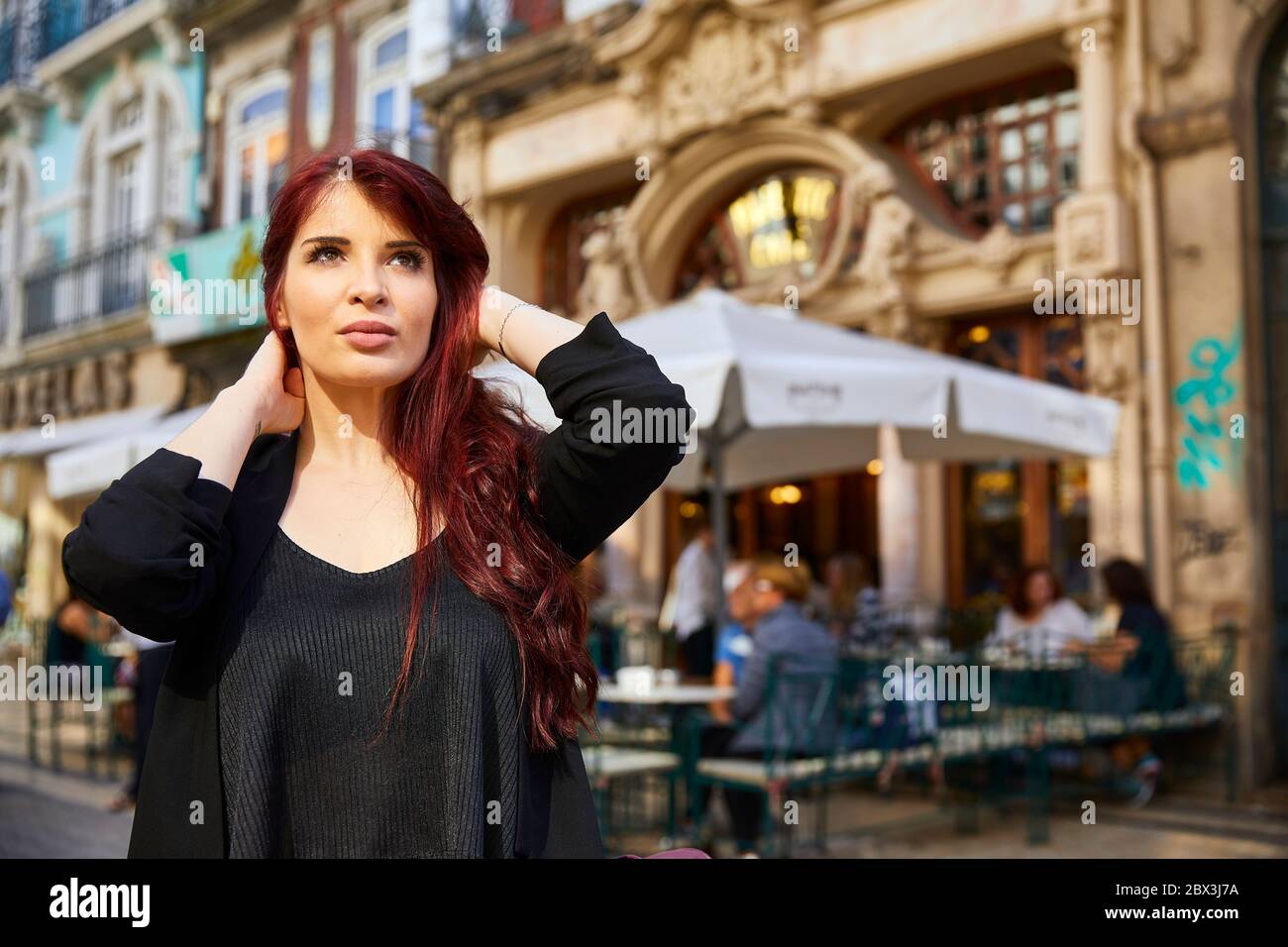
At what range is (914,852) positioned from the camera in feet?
21.1

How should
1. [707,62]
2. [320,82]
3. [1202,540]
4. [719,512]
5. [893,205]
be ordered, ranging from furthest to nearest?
[320,82] → [707,62] → [893,205] → [1202,540] → [719,512]

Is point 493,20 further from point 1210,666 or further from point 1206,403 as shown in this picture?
point 1210,666

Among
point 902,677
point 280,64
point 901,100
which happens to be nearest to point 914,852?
point 902,677

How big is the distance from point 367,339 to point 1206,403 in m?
7.94

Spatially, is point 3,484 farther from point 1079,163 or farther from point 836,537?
point 1079,163

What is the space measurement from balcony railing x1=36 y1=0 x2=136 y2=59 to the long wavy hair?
2111 cm

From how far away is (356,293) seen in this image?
1.47 metres

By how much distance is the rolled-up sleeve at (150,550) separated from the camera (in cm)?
129

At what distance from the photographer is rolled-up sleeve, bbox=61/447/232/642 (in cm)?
129

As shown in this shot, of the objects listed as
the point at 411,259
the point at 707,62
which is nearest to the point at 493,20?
the point at 707,62

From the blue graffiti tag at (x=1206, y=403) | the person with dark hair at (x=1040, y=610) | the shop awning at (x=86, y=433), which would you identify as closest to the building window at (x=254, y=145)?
the shop awning at (x=86, y=433)

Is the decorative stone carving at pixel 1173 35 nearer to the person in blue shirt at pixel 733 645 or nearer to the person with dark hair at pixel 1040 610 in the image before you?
the person with dark hair at pixel 1040 610

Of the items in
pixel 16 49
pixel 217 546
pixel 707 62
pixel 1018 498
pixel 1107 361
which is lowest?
pixel 217 546

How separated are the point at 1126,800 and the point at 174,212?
16.7m
